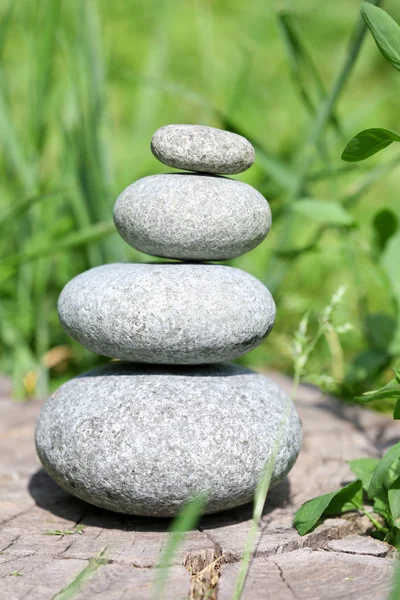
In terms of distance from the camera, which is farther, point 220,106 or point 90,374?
point 220,106

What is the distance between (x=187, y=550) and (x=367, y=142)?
111cm

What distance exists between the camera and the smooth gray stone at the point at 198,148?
6.48ft

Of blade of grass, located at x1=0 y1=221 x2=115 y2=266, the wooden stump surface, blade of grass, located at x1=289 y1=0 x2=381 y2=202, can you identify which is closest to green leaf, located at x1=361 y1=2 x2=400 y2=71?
blade of grass, located at x1=289 y1=0 x2=381 y2=202

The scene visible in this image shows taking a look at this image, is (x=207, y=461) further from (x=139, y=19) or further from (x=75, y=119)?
(x=139, y=19)

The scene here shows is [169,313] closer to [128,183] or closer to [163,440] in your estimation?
[163,440]

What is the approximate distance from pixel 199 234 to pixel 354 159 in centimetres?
47

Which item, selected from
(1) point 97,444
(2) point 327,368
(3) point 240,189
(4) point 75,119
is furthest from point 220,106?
(1) point 97,444

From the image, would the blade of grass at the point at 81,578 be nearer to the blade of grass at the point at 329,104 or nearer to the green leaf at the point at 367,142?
the green leaf at the point at 367,142

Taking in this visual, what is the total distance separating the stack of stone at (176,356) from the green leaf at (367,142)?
14.0 inches

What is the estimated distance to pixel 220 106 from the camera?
17.6ft

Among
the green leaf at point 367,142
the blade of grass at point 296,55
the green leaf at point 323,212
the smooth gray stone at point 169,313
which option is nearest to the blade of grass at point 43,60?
the blade of grass at point 296,55

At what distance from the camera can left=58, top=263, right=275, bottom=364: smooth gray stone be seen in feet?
6.22

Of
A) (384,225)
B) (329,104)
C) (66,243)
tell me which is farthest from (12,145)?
(384,225)

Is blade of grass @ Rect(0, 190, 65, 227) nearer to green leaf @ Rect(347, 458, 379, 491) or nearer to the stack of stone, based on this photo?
the stack of stone
